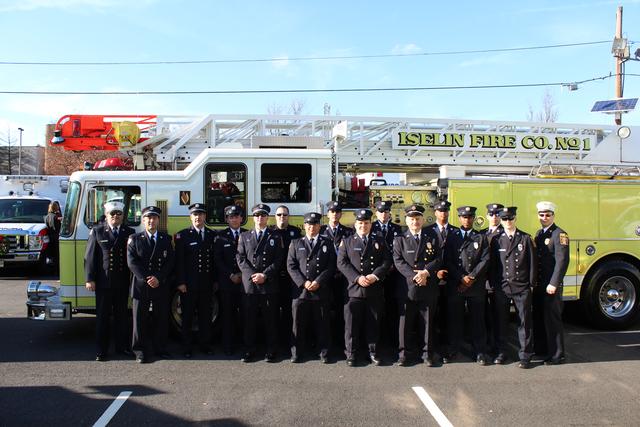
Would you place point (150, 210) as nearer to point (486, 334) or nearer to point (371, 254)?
point (371, 254)

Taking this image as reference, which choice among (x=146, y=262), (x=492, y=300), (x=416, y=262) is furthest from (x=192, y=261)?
(x=492, y=300)

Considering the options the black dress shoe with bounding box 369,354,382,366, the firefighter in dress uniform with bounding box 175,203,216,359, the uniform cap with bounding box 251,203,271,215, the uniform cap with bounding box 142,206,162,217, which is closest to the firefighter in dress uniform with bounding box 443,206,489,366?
the black dress shoe with bounding box 369,354,382,366

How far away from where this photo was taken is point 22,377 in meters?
5.68

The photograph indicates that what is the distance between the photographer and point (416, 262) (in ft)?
20.4

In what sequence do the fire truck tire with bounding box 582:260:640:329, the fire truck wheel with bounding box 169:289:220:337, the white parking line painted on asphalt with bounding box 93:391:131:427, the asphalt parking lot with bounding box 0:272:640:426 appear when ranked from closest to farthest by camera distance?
the white parking line painted on asphalt with bounding box 93:391:131:427
the asphalt parking lot with bounding box 0:272:640:426
the fire truck wheel with bounding box 169:289:220:337
the fire truck tire with bounding box 582:260:640:329

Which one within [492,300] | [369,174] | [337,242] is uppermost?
[369,174]

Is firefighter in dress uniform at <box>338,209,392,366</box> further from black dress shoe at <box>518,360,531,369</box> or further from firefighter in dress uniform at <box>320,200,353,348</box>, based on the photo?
black dress shoe at <box>518,360,531,369</box>

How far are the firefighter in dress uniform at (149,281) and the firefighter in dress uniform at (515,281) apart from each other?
4056mm

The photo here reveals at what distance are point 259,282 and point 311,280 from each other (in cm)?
62

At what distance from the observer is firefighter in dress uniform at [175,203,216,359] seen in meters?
6.51

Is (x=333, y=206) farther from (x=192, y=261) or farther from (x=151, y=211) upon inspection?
(x=151, y=211)

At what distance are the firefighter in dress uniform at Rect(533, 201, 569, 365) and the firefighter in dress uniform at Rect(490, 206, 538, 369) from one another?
0.22m

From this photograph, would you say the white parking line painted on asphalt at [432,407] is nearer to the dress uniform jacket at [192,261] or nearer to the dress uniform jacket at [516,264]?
the dress uniform jacket at [516,264]

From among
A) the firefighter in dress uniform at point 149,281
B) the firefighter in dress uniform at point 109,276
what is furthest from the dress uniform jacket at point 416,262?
the firefighter in dress uniform at point 109,276
